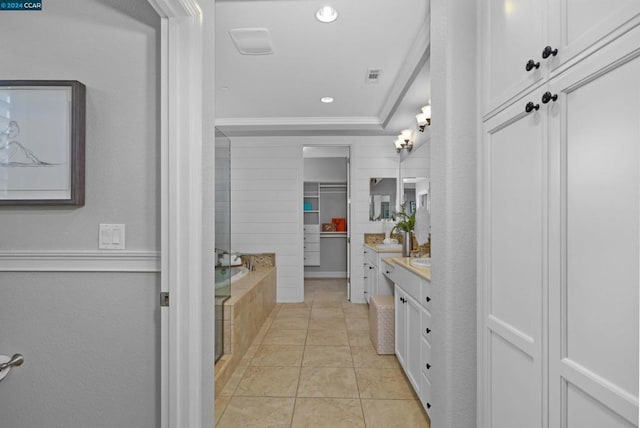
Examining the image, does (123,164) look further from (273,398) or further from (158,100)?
(273,398)

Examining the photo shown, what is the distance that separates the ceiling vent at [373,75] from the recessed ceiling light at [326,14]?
2.89 feet

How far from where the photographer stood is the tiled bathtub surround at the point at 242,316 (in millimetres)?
2648

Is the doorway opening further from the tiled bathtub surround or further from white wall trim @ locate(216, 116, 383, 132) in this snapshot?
the tiled bathtub surround

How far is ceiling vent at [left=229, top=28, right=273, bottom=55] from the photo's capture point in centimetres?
243

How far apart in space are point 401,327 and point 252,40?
2.46 metres

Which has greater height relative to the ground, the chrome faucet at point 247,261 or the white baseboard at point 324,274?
the chrome faucet at point 247,261

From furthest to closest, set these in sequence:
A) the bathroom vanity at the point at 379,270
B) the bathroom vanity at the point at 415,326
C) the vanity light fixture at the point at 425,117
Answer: the bathroom vanity at the point at 379,270 → the vanity light fixture at the point at 425,117 → the bathroom vanity at the point at 415,326

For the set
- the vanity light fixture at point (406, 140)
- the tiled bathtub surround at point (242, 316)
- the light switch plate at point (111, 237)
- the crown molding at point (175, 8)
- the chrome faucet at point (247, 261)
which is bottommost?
the tiled bathtub surround at point (242, 316)

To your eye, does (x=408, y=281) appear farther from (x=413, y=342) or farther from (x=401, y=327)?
(x=401, y=327)

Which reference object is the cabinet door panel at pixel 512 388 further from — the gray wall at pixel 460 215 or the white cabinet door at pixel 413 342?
the white cabinet door at pixel 413 342

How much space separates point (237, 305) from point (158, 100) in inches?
77.2

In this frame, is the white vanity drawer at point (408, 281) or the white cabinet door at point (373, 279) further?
the white cabinet door at point (373, 279)

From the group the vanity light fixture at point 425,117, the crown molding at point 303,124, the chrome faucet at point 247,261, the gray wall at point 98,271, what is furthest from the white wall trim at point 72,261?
the chrome faucet at point 247,261

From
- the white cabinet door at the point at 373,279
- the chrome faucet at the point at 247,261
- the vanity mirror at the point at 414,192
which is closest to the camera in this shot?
the vanity mirror at the point at 414,192
